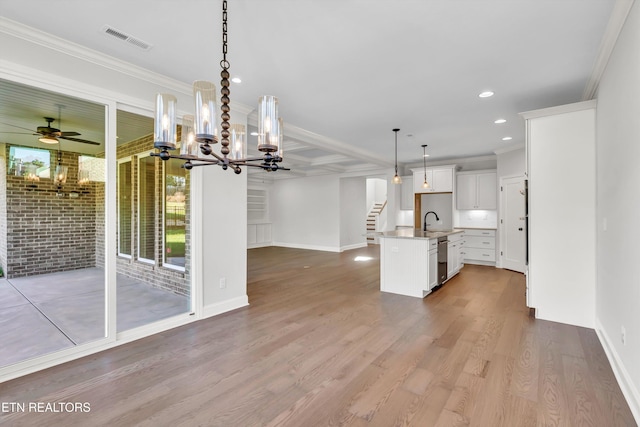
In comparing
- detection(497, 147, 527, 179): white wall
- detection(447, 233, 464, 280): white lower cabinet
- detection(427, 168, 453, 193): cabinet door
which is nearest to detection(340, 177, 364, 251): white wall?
detection(427, 168, 453, 193): cabinet door

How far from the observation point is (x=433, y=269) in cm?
475

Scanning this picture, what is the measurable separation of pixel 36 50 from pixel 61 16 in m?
0.49

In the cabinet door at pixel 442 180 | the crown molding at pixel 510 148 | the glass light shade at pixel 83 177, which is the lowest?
the glass light shade at pixel 83 177

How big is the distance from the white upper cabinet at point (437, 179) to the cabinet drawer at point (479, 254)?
1553 mm

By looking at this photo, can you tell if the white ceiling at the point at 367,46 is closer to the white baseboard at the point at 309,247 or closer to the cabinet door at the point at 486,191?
the cabinet door at the point at 486,191

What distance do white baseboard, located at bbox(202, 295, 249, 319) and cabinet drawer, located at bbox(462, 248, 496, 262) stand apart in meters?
5.58

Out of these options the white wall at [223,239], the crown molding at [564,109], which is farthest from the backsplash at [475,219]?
the white wall at [223,239]

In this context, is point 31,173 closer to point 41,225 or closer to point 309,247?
point 41,225

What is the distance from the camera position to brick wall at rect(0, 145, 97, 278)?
367 centimetres

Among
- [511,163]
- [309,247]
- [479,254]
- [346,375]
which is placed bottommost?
[346,375]

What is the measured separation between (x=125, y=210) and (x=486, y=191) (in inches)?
292

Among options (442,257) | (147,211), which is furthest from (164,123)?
(442,257)

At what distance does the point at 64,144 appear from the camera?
352cm

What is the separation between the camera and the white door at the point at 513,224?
20.8 ft
